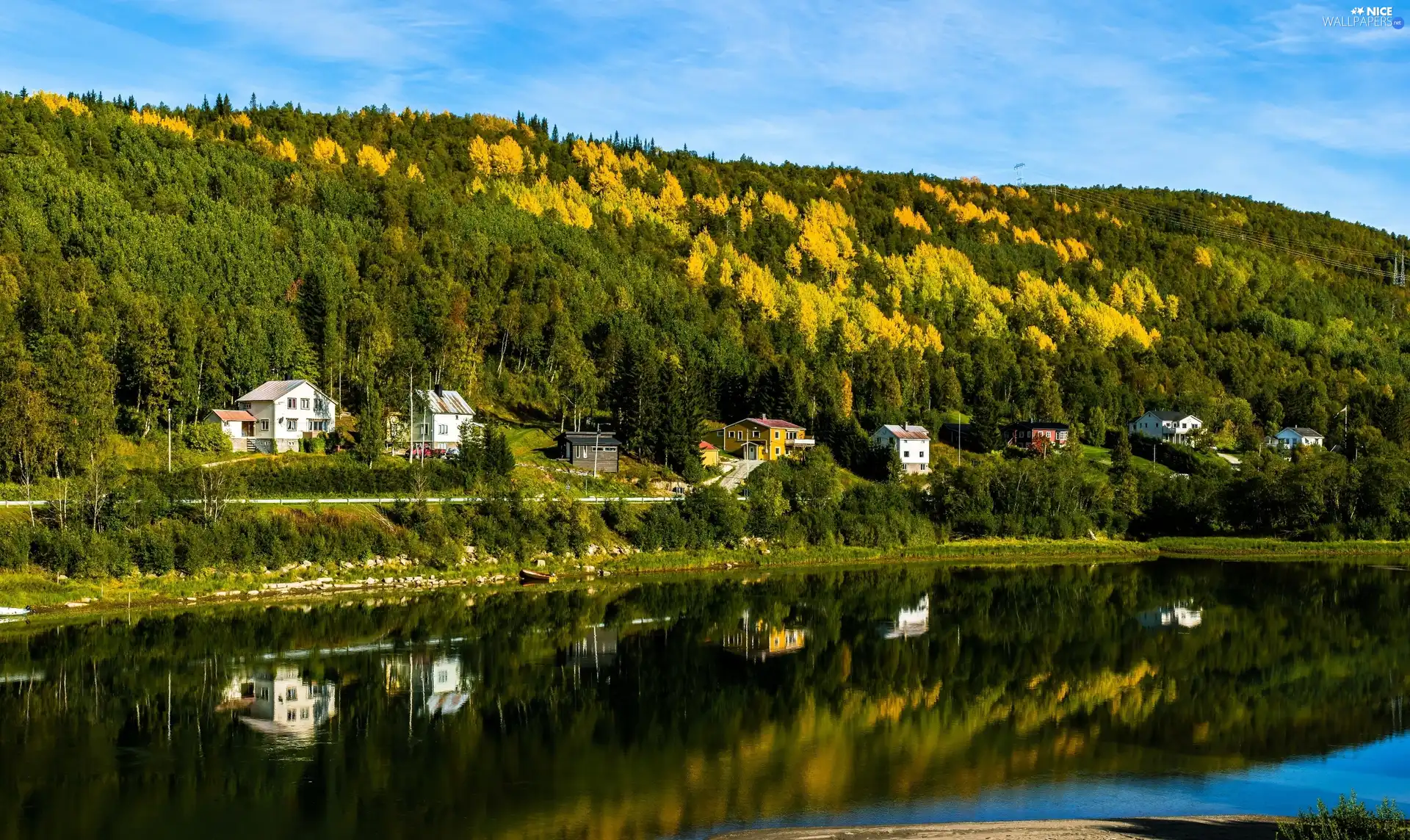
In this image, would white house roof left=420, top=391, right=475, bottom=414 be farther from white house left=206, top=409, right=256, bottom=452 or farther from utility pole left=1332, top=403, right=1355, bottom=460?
utility pole left=1332, top=403, right=1355, bottom=460

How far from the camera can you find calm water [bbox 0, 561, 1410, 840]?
67.9 feet

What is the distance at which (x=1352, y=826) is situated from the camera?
15500 millimetres

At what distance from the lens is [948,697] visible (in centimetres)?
2936

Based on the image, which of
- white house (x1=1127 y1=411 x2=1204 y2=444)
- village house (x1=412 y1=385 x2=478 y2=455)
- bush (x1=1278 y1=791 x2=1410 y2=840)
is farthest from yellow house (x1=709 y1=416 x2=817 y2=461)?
bush (x1=1278 y1=791 x2=1410 y2=840)

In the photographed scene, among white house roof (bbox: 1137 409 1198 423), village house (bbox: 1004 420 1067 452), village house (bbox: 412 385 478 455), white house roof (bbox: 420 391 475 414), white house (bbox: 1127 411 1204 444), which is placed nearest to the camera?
village house (bbox: 412 385 478 455)

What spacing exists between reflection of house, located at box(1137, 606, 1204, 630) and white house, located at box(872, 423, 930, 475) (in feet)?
91.0

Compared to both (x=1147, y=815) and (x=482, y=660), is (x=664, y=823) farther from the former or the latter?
(x=482, y=660)

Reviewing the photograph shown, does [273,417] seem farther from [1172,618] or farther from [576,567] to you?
[1172,618]

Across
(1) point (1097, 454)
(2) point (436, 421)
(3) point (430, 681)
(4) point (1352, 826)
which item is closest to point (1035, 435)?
(1) point (1097, 454)

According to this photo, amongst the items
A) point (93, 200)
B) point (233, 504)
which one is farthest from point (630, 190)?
point (233, 504)

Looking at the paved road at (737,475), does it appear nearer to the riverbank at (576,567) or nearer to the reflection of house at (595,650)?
the riverbank at (576,567)

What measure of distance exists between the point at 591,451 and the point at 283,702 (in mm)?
34136

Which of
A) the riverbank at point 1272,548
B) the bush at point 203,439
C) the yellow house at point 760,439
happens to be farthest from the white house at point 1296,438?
the bush at point 203,439

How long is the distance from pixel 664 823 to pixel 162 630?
21240 millimetres
